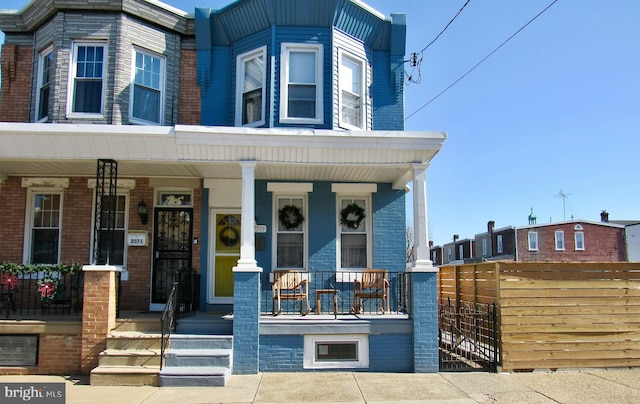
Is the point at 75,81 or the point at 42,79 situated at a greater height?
the point at 42,79

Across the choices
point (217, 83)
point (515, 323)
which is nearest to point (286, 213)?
point (217, 83)

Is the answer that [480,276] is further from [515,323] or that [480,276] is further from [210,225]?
[210,225]

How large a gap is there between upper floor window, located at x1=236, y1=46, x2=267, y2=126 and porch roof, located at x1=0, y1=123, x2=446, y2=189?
69.0 inches

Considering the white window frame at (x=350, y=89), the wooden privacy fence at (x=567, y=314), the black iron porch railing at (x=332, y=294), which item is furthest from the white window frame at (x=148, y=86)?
the wooden privacy fence at (x=567, y=314)

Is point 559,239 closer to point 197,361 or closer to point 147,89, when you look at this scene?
point 147,89

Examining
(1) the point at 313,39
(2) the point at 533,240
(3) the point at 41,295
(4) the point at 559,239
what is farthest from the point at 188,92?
(4) the point at 559,239

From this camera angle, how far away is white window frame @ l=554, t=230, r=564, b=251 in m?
41.0

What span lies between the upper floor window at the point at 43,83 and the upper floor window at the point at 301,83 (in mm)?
4942

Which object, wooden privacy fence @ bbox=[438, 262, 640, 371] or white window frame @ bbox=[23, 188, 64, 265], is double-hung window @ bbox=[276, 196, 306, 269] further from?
white window frame @ bbox=[23, 188, 64, 265]

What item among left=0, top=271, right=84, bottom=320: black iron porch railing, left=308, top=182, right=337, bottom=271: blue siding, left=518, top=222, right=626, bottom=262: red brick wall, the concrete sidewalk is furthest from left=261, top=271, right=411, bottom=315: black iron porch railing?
left=518, top=222, right=626, bottom=262: red brick wall

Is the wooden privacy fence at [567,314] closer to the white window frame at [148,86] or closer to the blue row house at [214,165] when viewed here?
the blue row house at [214,165]

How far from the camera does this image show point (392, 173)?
9844mm

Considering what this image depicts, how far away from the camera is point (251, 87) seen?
10711 millimetres

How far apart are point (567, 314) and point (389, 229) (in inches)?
142
